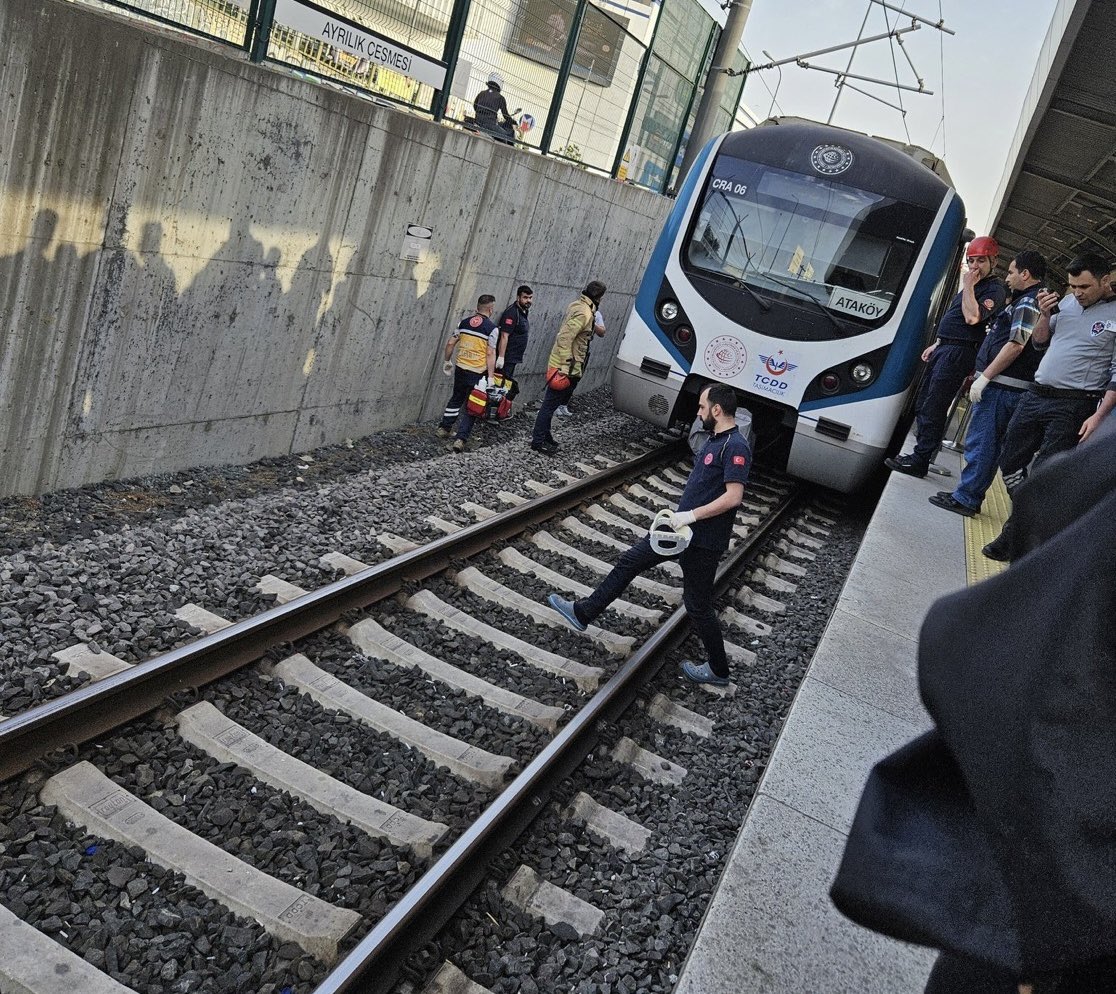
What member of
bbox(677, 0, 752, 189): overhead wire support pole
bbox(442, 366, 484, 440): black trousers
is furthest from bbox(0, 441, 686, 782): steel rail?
bbox(677, 0, 752, 189): overhead wire support pole

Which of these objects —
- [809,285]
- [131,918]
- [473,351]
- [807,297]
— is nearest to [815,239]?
[809,285]

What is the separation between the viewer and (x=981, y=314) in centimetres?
952

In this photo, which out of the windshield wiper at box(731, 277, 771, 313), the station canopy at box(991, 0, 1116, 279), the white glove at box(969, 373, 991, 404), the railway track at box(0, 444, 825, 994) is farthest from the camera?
the station canopy at box(991, 0, 1116, 279)

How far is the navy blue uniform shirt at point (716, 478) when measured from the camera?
568 cm

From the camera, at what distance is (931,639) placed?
4.49ft

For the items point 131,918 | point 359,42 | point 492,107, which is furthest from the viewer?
point 492,107

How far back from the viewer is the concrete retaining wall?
231 inches

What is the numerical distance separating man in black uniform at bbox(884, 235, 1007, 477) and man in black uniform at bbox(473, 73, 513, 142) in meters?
5.18

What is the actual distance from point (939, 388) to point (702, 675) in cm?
532

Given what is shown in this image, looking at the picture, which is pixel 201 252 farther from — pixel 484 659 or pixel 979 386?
pixel 979 386

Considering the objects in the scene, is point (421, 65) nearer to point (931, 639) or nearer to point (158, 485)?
point (158, 485)

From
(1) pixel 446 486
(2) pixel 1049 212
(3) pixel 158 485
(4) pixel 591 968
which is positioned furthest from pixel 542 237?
(2) pixel 1049 212

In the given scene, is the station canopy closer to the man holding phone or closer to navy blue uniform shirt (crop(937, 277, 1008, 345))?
navy blue uniform shirt (crop(937, 277, 1008, 345))

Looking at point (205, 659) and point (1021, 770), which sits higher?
point (1021, 770)
